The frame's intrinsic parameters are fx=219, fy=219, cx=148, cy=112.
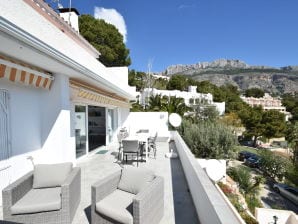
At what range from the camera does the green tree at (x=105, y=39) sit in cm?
3997

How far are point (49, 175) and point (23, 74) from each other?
127 inches

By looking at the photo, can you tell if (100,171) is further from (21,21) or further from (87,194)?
(21,21)

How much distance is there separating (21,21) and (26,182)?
13.0 ft

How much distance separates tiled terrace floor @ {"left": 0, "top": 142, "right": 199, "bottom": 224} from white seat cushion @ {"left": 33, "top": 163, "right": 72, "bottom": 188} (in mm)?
1034

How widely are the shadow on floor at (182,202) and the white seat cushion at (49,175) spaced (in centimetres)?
338

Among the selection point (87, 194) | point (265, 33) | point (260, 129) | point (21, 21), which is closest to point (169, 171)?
point (87, 194)

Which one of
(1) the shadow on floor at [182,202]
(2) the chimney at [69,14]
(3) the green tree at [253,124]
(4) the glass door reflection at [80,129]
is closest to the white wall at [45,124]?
(4) the glass door reflection at [80,129]

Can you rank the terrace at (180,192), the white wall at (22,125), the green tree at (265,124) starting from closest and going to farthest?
the terrace at (180,192) → the white wall at (22,125) → the green tree at (265,124)

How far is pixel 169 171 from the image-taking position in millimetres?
10375

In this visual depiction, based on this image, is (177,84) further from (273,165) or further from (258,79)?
(258,79)

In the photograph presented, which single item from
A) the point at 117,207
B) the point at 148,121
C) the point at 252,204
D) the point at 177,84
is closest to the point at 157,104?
the point at 148,121

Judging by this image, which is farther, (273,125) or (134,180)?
(273,125)

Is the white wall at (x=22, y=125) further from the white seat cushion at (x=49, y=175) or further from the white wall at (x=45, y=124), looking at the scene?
the white seat cushion at (x=49, y=175)

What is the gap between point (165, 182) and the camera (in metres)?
8.71
